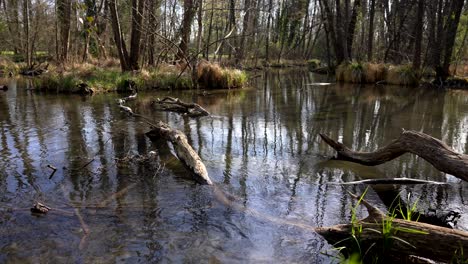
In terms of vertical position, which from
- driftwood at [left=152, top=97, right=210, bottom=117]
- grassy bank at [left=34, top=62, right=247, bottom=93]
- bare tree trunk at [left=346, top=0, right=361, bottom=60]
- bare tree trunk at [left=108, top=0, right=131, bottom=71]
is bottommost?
driftwood at [left=152, top=97, right=210, bottom=117]

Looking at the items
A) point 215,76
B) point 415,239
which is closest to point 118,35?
point 215,76

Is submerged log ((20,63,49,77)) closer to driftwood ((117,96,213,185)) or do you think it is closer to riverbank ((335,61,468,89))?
riverbank ((335,61,468,89))

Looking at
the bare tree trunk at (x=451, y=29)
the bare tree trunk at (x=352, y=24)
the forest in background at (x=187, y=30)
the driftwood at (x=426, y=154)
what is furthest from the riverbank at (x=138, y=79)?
the driftwood at (x=426, y=154)

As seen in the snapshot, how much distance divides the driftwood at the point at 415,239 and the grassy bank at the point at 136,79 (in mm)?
14429

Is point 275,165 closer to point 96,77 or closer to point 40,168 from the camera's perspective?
point 40,168

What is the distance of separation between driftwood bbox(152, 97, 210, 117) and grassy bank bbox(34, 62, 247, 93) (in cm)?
426

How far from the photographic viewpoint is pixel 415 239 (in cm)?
351

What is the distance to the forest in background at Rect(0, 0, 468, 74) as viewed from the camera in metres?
19.0

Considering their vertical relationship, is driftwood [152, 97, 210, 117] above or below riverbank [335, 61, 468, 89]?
below

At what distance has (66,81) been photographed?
1662 cm

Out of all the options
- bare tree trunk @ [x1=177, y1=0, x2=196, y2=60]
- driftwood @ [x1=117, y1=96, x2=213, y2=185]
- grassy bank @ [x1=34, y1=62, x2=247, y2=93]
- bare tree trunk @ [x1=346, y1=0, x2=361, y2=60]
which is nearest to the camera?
driftwood @ [x1=117, y1=96, x2=213, y2=185]

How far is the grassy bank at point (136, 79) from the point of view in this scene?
55.0 feet

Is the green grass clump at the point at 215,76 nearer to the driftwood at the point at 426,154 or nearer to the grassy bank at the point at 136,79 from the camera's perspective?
the grassy bank at the point at 136,79

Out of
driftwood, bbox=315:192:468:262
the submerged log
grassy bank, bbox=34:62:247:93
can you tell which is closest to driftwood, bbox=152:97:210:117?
grassy bank, bbox=34:62:247:93
